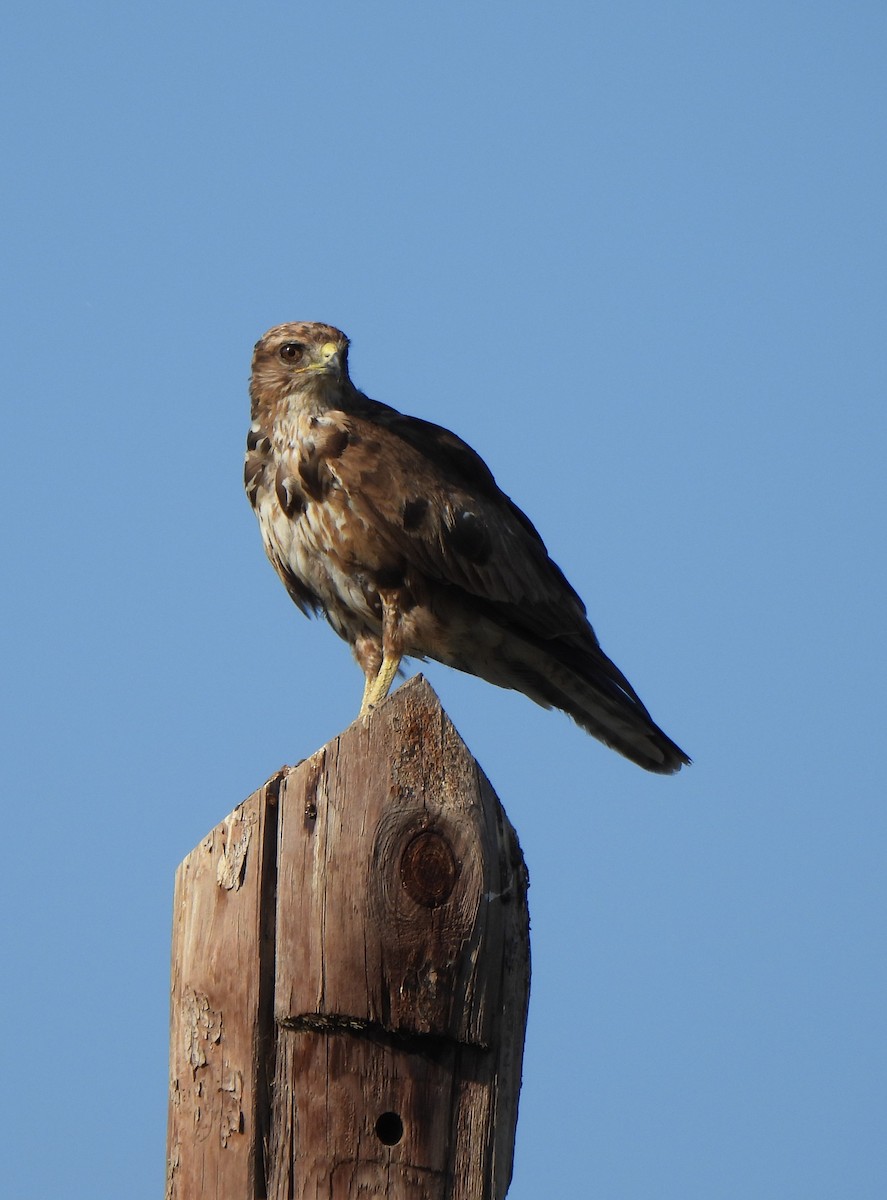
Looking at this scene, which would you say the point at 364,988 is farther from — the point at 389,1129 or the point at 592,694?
the point at 592,694

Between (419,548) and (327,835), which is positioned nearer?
(327,835)

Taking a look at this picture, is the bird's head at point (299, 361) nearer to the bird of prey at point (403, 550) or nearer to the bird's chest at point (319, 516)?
the bird of prey at point (403, 550)

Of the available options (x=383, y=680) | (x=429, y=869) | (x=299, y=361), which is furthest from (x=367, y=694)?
(x=429, y=869)

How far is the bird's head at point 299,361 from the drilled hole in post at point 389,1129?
4.31 metres

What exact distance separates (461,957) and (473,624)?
4057mm

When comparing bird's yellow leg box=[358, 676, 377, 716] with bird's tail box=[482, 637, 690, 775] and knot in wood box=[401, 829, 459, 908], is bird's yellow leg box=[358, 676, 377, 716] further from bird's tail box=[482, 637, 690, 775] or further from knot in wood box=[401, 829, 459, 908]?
knot in wood box=[401, 829, 459, 908]

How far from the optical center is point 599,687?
7125mm

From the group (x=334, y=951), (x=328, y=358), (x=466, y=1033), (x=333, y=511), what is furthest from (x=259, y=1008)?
(x=328, y=358)

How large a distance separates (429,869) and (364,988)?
258mm

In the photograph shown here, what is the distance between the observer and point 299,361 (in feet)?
22.8

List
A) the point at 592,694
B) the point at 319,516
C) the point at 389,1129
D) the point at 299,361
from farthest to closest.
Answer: the point at 592,694, the point at 299,361, the point at 319,516, the point at 389,1129

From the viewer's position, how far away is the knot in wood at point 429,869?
3059mm

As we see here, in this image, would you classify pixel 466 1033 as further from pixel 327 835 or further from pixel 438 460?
pixel 438 460

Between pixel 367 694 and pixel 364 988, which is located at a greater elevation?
pixel 367 694
